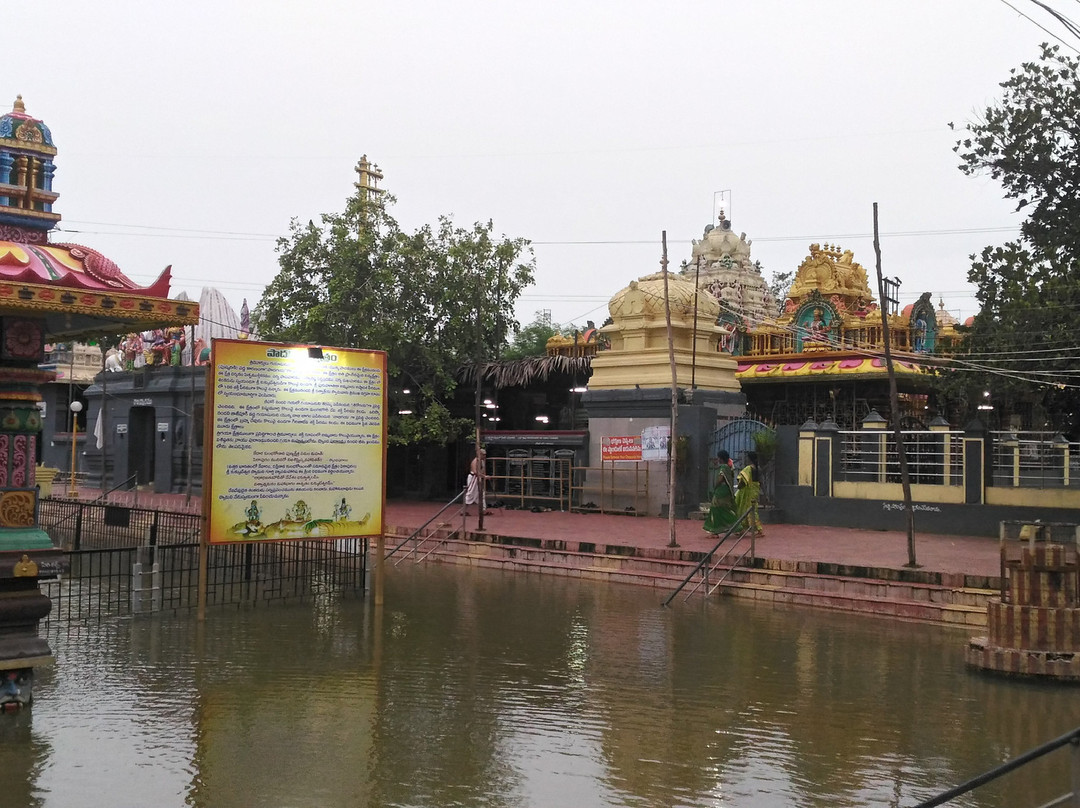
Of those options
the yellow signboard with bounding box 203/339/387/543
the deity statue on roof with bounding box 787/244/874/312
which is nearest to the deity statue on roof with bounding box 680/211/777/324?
the deity statue on roof with bounding box 787/244/874/312

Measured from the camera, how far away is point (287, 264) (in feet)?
100

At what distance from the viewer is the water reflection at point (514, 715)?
7.02m

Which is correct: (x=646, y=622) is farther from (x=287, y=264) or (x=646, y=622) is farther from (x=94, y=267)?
(x=287, y=264)

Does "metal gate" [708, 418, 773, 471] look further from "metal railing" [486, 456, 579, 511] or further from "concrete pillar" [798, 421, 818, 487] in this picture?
"metal railing" [486, 456, 579, 511]

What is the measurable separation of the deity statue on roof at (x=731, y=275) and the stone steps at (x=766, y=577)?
2123 centimetres

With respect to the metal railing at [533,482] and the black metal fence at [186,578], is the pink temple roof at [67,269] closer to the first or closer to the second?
the black metal fence at [186,578]

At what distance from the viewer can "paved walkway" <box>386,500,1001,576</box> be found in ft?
54.4

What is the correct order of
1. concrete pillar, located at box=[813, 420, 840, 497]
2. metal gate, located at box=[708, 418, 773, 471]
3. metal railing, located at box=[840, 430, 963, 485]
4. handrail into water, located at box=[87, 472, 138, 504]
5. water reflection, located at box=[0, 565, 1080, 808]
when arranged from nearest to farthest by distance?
water reflection, located at box=[0, 565, 1080, 808] → metal railing, located at box=[840, 430, 963, 485] → concrete pillar, located at box=[813, 420, 840, 497] → metal gate, located at box=[708, 418, 773, 471] → handrail into water, located at box=[87, 472, 138, 504]

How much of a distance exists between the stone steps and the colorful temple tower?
980 centimetres

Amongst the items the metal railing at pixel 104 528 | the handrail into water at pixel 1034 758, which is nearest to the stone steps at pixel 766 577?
the metal railing at pixel 104 528

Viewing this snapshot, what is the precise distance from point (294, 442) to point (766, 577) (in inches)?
305

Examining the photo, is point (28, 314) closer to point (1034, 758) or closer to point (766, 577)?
point (1034, 758)

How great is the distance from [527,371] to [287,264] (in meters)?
8.04

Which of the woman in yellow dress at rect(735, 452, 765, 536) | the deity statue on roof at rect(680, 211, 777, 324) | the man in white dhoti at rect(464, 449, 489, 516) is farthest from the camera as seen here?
the deity statue on roof at rect(680, 211, 777, 324)
